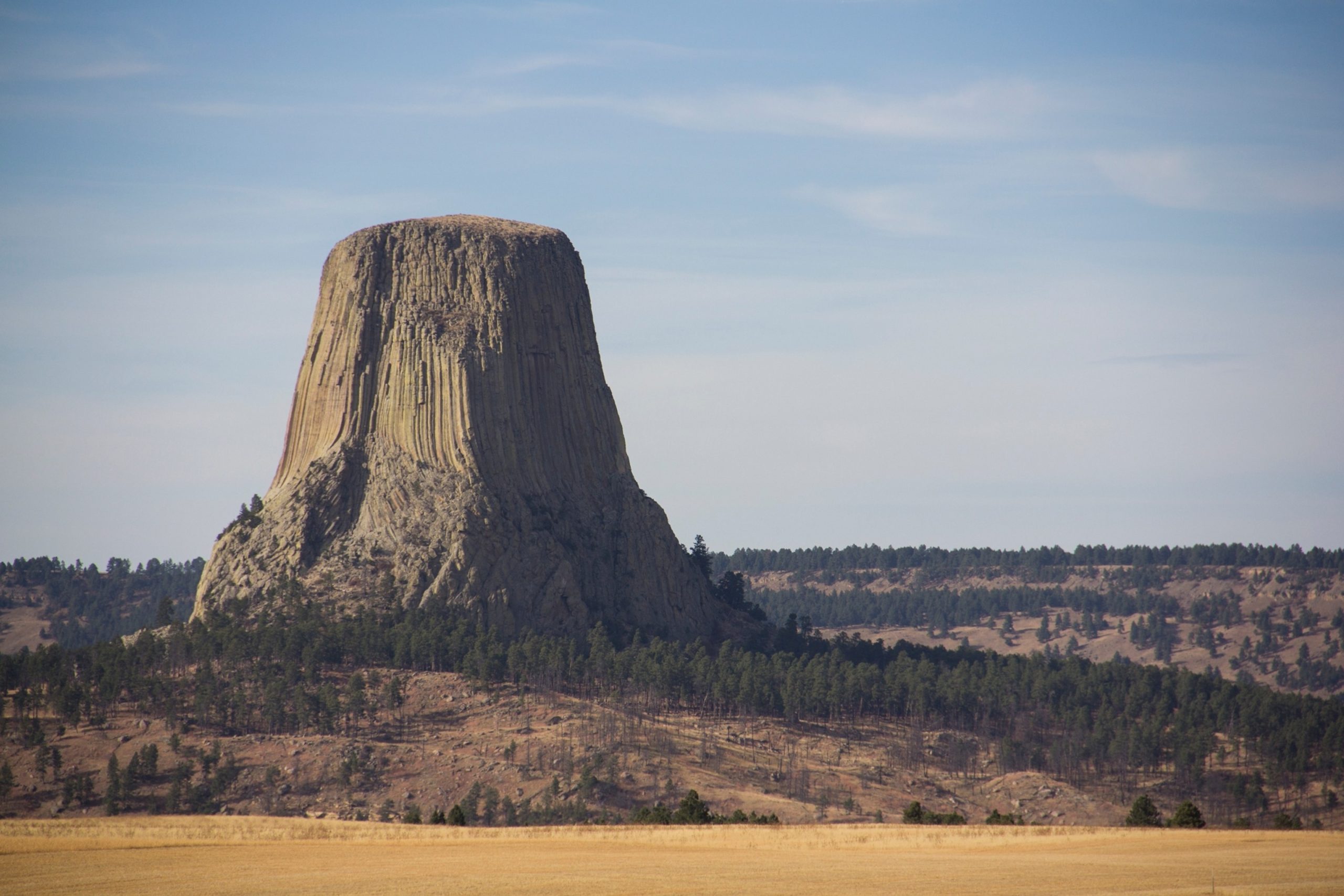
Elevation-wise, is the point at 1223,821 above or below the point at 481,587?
below

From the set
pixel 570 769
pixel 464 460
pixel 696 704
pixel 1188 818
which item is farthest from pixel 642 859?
pixel 464 460

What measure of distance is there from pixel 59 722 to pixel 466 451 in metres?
52.1

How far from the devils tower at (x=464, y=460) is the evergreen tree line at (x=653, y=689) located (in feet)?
20.4

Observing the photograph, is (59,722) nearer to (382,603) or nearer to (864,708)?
(382,603)

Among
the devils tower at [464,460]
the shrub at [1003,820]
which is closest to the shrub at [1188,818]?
the shrub at [1003,820]

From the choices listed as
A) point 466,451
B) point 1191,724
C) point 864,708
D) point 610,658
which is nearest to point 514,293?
point 466,451

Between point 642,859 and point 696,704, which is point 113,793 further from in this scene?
point 642,859

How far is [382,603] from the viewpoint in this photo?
507 ft

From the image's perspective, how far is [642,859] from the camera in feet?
230

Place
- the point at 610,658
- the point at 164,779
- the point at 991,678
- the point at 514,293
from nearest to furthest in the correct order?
the point at 164,779
the point at 610,658
the point at 991,678
the point at 514,293

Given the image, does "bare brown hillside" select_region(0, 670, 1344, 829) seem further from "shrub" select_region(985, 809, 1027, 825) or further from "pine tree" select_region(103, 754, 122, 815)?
"shrub" select_region(985, 809, 1027, 825)

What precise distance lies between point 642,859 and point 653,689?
252ft

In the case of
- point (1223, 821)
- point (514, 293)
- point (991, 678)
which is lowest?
point (1223, 821)

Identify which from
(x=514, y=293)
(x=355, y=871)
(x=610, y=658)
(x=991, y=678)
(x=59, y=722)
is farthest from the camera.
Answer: (x=514, y=293)
